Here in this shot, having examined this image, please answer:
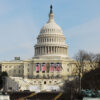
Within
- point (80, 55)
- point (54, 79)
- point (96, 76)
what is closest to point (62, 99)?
point (96, 76)

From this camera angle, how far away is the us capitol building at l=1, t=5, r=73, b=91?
6097 inches

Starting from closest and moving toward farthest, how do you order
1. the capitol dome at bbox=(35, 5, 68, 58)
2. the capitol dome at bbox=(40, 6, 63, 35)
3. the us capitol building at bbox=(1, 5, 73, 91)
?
the us capitol building at bbox=(1, 5, 73, 91), the capitol dome at bbox=(35, 5, 68, 58), the capitol dome at bbox=(40, 6, 63, 35)

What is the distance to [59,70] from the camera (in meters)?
155

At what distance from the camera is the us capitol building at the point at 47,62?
15488 centimetres

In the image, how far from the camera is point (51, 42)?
161 metres

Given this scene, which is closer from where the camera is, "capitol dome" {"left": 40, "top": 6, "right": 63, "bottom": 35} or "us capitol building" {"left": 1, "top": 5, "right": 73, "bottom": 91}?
"us capitol building" {"left": 1, "top": 5, "right": 73, "bottom": 91}

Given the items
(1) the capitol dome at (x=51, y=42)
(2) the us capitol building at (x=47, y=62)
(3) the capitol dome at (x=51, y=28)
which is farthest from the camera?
(3) the capitol dome at (x=51, y=28)

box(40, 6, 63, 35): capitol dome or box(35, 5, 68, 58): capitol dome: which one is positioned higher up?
box(40, 6, 63, 35): capitol dome

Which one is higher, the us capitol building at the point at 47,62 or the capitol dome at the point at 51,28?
the capitol dome at the point at 51,28

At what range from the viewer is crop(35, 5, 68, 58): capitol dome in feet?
525

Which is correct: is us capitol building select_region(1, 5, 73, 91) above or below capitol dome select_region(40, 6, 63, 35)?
below

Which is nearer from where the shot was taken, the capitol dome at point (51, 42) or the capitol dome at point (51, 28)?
the capitol dome at point (51, 42)

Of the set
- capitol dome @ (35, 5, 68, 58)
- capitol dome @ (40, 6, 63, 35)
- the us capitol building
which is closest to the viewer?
the us capitol building

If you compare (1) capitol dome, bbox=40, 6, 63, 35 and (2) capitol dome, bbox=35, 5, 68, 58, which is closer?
(2) capitol dome, bbox=35, 5, 68, 58
